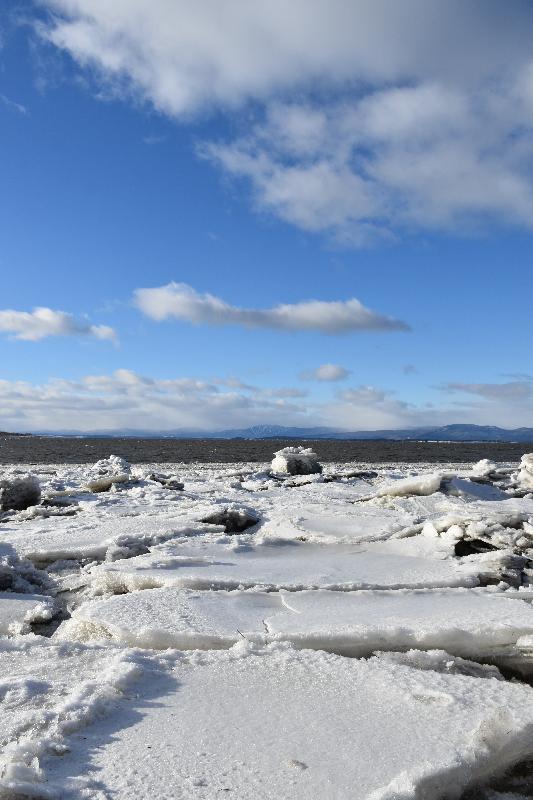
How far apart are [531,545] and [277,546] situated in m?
2.11

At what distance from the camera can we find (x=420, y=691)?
2678 millimetres

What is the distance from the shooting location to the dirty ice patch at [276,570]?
4.24 meters

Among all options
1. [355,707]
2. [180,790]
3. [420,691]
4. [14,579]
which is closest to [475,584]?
[420,691]

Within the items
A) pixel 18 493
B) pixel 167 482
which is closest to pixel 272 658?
pixel 18 493

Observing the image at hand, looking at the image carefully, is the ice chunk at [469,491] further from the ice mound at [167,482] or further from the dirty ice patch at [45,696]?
the dirty ice patch at [45,696]

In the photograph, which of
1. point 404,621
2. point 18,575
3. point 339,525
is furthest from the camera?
point 339,525

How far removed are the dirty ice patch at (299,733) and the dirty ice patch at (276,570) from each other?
128 cm

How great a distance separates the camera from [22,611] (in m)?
4.01

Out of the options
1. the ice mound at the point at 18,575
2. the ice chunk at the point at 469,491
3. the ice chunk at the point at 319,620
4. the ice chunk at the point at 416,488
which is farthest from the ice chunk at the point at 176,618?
the ice chunk at the point at 469,491

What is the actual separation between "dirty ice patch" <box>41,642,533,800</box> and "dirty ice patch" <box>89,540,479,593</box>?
4.21 feet

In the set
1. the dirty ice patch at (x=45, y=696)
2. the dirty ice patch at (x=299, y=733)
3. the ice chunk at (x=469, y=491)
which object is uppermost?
the ice chunk at (x=469, y=491)

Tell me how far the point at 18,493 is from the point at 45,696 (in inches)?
251

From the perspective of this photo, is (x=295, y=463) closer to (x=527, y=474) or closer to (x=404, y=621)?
(x=527, y=474)

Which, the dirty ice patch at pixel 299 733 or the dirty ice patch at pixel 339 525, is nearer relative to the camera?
the dirty ice patch at pixel 299 733
